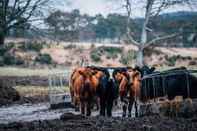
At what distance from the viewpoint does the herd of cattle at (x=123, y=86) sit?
17828 mm

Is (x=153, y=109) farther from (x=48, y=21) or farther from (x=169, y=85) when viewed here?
(x=48, y=21)

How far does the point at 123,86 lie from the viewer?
60.1ft

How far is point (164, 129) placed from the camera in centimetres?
1257

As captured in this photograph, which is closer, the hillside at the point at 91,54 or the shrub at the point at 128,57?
the shrub at the point at 128,57

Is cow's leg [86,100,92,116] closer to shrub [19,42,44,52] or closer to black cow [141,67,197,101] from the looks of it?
black cow [141,67,197,101]

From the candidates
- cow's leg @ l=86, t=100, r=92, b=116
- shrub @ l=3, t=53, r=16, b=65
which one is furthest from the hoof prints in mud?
shrub @ l=3, t=53, r=16, b=65

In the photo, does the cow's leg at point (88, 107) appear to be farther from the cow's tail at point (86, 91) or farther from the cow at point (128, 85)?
the cow at point (128, 85)

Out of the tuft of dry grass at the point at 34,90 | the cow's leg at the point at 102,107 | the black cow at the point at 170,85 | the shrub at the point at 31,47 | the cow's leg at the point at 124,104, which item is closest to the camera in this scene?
the black cow at the point at 170,85

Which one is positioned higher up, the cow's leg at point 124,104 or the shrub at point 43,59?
the shrub at point 43,59

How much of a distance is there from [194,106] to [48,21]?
20524 millimetres

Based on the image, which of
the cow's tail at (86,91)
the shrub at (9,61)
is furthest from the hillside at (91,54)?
the cow's tail at (86,91)

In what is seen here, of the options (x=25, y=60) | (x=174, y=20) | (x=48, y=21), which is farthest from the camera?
(x=174, y=20)

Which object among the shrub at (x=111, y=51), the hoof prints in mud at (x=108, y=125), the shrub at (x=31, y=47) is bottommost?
the hoof prints in mud at (x=108, y=125)

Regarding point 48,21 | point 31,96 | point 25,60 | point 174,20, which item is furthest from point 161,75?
point 174,20
